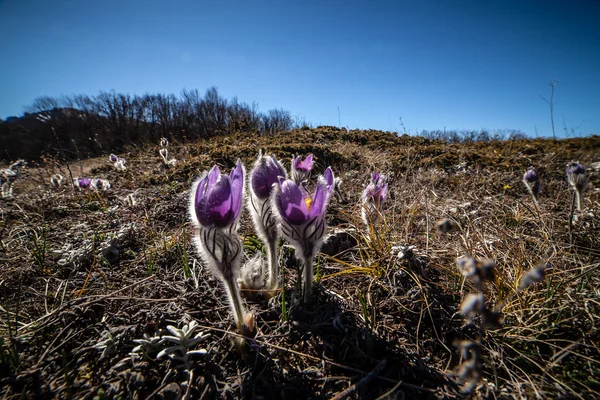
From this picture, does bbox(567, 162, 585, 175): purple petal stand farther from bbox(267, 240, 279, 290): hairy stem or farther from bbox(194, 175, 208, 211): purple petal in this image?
bbox(194, 175, 208, 211): purple petal

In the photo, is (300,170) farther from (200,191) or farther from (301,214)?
(200,191)

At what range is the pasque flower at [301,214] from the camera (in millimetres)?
1191

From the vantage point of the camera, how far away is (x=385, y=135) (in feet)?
25.5

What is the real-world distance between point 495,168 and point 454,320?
409cm

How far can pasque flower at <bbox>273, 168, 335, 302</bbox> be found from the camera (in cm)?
119

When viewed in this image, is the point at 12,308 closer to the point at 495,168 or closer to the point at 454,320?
the point at 454,320

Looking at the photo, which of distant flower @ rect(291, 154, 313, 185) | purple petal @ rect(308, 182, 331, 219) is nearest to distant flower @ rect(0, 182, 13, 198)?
distant flower @ rect(291, 154, 313, 185)

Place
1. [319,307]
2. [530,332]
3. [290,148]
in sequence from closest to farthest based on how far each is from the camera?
[530,332] → [319,307] → [290,148]

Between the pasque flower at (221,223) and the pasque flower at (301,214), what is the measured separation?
200 mm

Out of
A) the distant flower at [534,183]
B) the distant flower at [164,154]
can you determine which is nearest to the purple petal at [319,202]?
the distant flower at [534,183]

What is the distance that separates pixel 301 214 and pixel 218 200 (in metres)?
0.37

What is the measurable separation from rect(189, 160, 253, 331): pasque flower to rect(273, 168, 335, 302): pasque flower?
20 centimetres

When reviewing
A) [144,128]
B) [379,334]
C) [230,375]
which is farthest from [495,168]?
[144,128]

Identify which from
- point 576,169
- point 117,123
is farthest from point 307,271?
point 117,123
